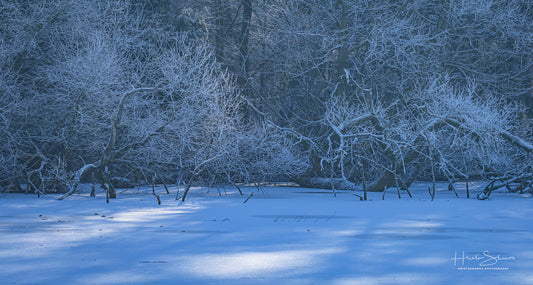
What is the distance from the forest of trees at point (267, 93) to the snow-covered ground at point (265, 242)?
2.47 metres

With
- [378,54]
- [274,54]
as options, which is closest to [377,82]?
[378,54]

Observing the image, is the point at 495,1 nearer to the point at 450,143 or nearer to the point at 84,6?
the point at 450,143

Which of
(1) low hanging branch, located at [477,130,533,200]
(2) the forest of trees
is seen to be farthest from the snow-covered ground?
(2) the forest of trees

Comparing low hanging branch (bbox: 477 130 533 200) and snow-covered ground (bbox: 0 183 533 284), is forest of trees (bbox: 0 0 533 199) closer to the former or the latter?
low hanging branch (bbox: 477 130 533 200)

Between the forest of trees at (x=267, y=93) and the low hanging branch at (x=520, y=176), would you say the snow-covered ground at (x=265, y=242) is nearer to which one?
the low hanging branch at (x=520, y=176)

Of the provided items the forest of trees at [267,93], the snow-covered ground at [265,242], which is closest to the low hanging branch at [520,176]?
the forest of trees at [267,93]

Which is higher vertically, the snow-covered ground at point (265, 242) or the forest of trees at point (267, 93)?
the forest of trees at point (267, 93)

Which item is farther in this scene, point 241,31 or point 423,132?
point 241,31

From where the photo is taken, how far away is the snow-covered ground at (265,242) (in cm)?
560

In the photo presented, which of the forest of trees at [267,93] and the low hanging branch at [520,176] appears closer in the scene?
the low hanging branch at [520,176]

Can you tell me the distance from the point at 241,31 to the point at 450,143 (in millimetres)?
9251

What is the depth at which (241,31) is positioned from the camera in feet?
73.2

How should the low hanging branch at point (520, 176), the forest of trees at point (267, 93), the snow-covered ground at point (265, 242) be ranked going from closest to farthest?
the snow-covered ground at point (265, 242)
the low hanging branch at point (520, 176)
the forest of trees at point (267, 93)

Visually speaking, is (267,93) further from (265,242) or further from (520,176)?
(265,242)
